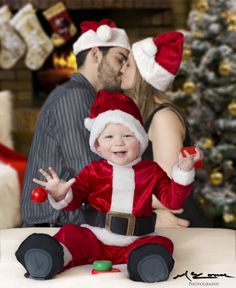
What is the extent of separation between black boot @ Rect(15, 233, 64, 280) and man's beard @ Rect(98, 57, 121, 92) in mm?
438

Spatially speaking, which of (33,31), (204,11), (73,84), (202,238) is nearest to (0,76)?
(33,31)

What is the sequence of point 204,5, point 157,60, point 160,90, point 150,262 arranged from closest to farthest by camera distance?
1. point 150,262
2. point 157,60
3. point 160,90
4. point 204,5

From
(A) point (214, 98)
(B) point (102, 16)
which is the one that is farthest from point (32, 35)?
(A) point (214, 98)

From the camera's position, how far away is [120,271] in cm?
106

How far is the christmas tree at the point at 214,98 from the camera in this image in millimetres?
3256

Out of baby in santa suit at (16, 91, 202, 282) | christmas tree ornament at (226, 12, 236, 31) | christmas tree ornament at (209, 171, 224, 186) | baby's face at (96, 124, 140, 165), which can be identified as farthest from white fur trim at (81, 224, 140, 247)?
christmas tree ornament at (226, 12, 236, 31)

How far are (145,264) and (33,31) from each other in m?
2.71

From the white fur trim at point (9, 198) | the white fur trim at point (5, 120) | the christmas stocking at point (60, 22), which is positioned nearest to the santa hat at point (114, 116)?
the white fur trim at point (9, 198)

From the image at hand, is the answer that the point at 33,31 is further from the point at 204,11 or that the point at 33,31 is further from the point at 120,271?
the point at 120,271

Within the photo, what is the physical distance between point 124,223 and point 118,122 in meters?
0.15

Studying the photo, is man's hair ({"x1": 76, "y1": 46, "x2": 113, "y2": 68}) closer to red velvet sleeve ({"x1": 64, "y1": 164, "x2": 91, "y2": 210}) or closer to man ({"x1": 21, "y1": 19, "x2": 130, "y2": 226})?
man ({"x1": 21, "y1": 19, "x2": 130, "y2": 226})

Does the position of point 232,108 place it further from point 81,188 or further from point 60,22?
point 81,188

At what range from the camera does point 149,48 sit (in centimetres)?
141

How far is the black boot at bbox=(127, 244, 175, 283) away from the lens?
38.9 inches
